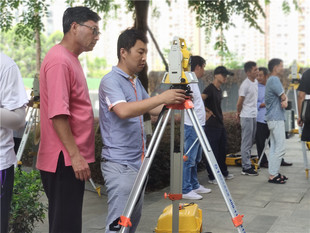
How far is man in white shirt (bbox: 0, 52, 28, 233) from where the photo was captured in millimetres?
2506

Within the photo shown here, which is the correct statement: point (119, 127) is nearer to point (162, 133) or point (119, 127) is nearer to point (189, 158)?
point (162, 133)

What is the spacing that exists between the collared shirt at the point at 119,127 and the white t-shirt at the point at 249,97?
16.2 feet

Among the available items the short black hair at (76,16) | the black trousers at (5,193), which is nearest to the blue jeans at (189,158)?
the short black hair at (76,16)

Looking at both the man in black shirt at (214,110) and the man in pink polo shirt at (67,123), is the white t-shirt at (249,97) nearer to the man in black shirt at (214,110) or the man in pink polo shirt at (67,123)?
the man in black shirt at (214,110)

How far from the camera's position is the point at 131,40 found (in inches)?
125

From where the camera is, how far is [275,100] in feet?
23.5

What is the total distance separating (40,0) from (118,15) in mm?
3757

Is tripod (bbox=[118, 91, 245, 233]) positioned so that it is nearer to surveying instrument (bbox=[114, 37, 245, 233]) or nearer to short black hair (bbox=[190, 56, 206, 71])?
surveying instrument (bbox=[114, 37, 245, 233])

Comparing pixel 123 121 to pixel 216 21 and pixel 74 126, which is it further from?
pixel 216 21

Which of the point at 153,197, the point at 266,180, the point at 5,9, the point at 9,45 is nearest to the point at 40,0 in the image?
the point at 5,9

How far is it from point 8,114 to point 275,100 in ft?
17.5

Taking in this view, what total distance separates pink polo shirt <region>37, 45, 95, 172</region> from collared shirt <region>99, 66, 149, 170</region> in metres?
0.16

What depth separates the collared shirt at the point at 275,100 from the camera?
23.4ft

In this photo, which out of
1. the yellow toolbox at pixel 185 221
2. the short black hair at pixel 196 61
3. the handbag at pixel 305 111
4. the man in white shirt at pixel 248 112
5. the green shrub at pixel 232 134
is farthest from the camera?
the green shrub at pixel 232 134
